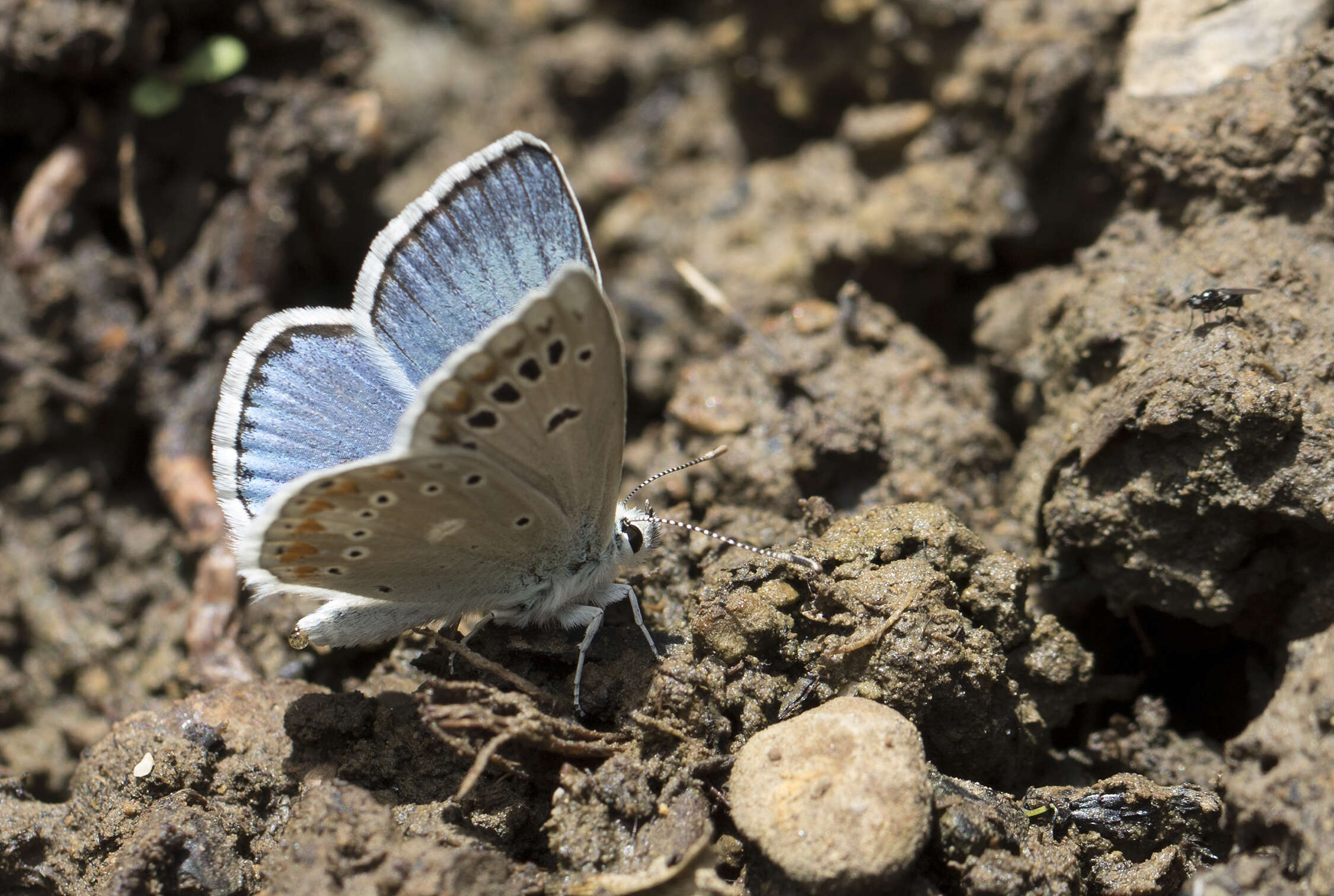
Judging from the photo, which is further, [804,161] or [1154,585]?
[804,161]

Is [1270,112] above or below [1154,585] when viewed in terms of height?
above

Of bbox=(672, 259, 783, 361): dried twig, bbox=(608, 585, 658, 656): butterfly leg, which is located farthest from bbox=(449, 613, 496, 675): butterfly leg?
bbox=(672, 259, 783, 361): dried twig

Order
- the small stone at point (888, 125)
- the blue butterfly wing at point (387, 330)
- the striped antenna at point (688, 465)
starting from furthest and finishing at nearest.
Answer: the small stone at point (888, 125)
the striped antenna at point (688, 465)
the blue butterfly wing at point (387, 330)

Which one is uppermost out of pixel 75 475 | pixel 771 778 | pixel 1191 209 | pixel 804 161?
pixel 1191 209

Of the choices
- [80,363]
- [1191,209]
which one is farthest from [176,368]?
[1191,209]

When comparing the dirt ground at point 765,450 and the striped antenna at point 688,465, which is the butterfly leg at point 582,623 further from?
the striped antenna at point 688,465

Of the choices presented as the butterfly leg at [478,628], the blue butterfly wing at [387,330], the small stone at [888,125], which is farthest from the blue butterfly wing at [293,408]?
the small stone at [888,125]

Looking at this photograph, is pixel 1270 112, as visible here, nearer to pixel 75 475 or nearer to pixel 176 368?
pixel 176 368

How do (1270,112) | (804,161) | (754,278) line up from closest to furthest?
(1270,112) → (754,278) → (804,161)
